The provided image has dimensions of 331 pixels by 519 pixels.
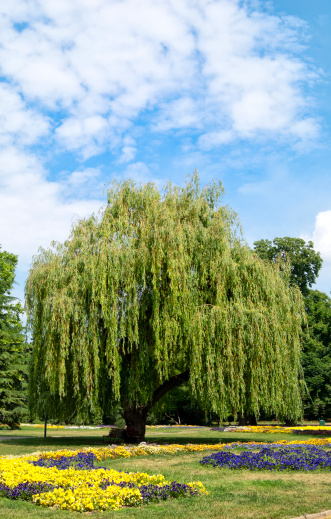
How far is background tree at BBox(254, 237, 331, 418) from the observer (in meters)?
34.1

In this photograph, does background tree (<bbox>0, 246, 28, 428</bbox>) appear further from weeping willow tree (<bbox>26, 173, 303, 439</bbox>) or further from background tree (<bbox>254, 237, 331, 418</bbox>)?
background tree (<bbox>254, 237, 331, 418</bbox>)

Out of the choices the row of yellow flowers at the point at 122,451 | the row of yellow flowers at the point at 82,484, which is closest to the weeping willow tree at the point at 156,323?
the row of yellow flowers at the point at 122,451

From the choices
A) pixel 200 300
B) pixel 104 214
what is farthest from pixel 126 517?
pixel 104 214

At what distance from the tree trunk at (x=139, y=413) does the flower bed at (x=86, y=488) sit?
314 inches

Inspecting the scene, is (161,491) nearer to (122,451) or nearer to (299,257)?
(122,451)

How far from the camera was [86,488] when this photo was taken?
7445 millimetres

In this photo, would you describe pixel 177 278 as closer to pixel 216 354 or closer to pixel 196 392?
pixel 216 354

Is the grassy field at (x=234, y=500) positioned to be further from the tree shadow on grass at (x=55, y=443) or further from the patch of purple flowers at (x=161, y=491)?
the tree shadow on grass at (x=55, y=443)

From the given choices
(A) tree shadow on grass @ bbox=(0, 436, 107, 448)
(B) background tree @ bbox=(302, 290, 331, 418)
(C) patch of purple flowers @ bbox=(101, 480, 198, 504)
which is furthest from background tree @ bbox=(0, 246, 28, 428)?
(C) patch of purple flowers @ bbox=(101, 480, 198, 504)

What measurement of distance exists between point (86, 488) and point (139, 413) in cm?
993

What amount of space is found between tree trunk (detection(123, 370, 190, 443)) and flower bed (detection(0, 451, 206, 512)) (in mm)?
7977

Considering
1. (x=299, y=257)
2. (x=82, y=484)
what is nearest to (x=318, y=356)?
(x=299, y=257)

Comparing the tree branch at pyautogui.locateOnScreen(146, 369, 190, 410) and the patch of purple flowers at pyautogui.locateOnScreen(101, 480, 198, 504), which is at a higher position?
the tree branch at pyautogui.locateOnScreen(146, 369, 190, 410)

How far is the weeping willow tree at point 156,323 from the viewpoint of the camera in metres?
14.8
